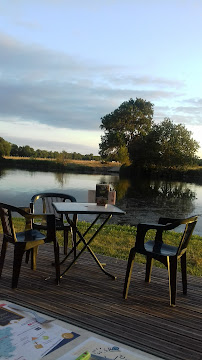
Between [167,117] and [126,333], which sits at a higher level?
[167,117]

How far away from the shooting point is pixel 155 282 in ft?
11.8

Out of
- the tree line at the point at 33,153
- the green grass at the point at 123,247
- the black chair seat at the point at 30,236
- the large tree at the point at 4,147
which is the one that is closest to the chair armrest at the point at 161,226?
the black chair seat at the point at 30,236

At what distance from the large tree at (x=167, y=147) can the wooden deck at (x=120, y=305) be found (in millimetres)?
42586

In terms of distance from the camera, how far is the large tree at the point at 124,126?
49719 mm

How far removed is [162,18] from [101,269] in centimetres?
727

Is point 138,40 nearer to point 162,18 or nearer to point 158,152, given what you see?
point 162,18

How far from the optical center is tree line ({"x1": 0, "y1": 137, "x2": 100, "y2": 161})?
201 ft

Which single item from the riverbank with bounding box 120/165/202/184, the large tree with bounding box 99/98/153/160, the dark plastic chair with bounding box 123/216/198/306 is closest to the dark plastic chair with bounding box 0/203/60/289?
the dark plastic chair with bounding box 123/216/198/306

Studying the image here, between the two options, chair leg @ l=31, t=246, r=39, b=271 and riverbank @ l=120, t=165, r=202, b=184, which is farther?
riverbank @ l=120, t=165, r=202, b=184

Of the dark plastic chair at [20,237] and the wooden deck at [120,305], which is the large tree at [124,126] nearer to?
the wooden deck at [120,305]

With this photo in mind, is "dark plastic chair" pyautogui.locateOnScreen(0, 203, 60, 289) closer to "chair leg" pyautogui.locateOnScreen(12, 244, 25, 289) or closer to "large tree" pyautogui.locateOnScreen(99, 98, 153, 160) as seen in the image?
"chair leg" pyautogui.locateOnScreen(12, 244, 25, 289)

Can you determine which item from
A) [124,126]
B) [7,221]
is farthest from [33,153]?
[7,221]

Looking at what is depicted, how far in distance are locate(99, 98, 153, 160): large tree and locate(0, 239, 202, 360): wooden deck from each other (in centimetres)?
4538

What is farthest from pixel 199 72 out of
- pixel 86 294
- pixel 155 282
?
pixel 86 294
